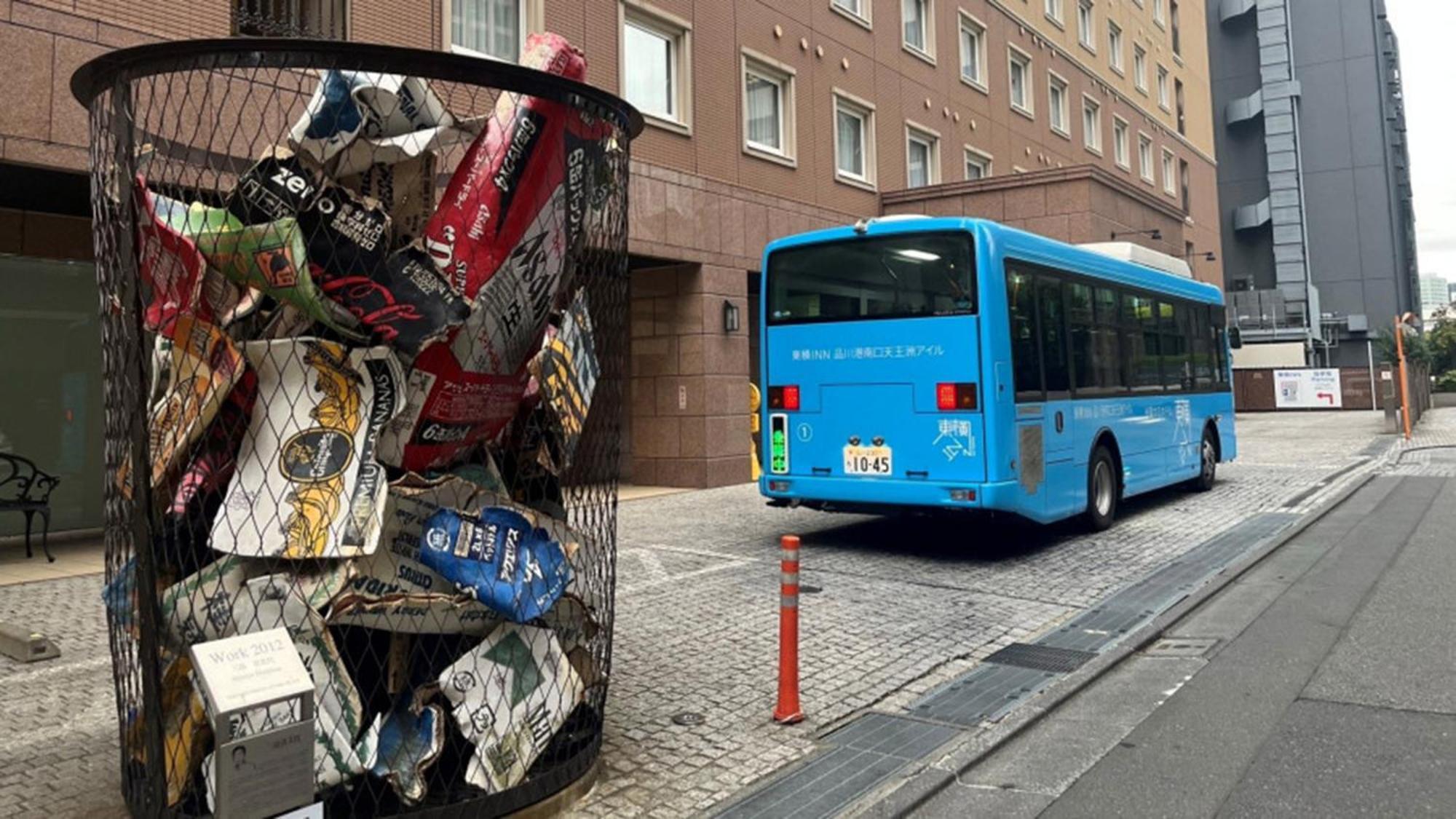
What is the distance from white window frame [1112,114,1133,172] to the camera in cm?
3083

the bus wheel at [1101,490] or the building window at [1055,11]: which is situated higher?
the building window at [1055,11]

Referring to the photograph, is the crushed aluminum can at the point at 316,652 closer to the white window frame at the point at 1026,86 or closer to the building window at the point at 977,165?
the building window at the point at 977,165

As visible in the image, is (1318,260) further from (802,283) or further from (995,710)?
(995,710)

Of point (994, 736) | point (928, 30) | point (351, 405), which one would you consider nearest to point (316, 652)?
point (351, 405)

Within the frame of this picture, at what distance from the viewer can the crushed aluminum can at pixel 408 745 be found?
3391mm

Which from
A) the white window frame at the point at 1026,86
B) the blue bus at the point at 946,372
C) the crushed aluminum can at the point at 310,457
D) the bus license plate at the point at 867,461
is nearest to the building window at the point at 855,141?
the white window frame at the point at 1026,86

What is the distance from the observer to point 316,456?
335 centimetres

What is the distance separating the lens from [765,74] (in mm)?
17016

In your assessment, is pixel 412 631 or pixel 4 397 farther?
pixel 4 397

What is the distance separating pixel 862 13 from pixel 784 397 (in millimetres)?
12485

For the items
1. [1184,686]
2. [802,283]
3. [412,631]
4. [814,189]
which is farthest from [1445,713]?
[814,189]

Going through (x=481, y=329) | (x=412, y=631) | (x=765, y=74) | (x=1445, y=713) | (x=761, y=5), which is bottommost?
(x=1445, y=713)

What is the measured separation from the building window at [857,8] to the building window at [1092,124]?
12.2 m

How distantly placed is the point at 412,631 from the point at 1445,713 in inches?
192
